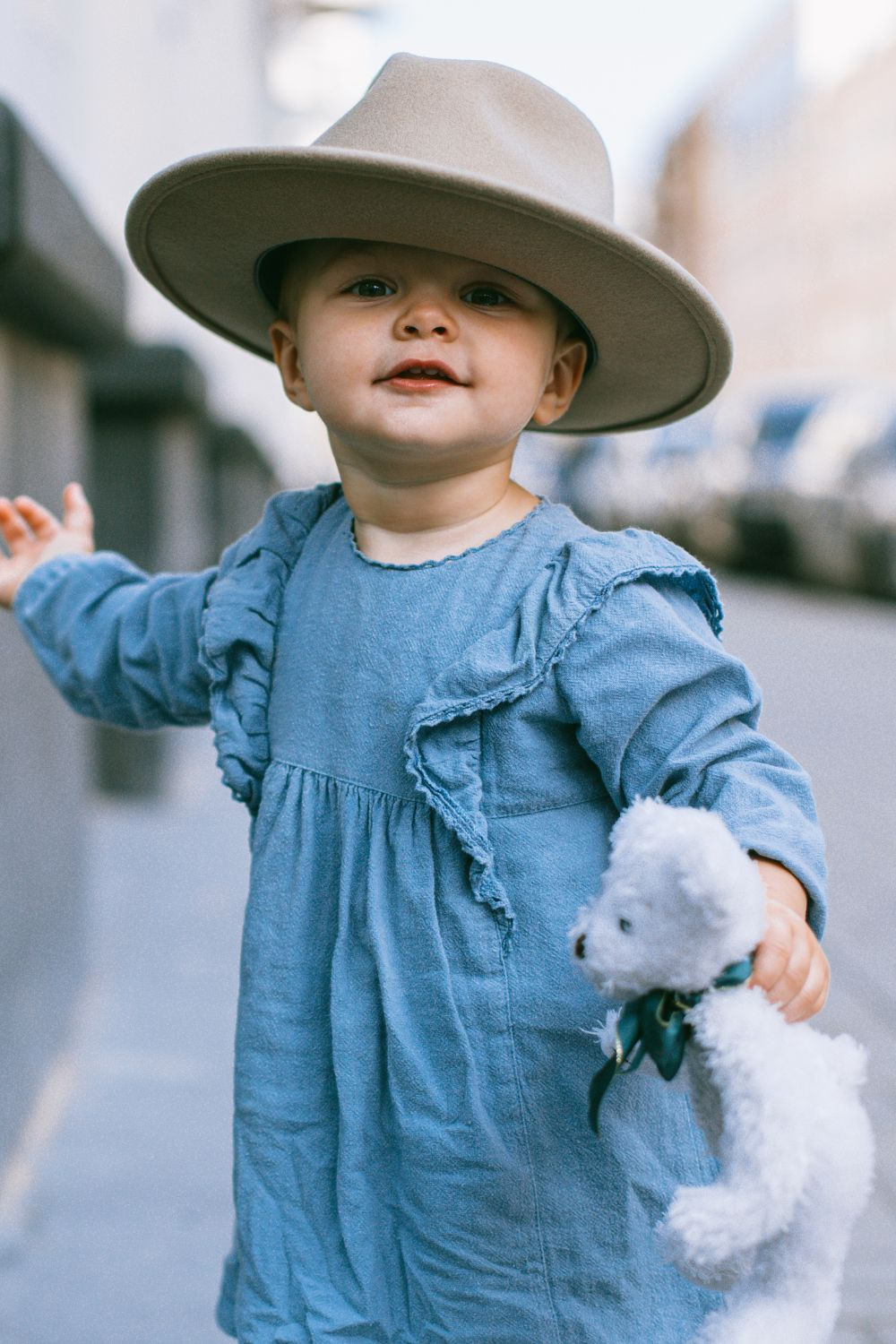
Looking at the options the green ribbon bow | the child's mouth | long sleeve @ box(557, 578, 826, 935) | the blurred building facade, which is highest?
the blurred building facade

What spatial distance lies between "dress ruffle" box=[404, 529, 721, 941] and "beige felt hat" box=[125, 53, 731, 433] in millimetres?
277

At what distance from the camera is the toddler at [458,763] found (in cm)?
155

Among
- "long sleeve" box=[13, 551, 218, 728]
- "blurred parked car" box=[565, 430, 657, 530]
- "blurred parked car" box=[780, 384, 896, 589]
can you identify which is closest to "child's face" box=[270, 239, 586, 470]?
"long sleeve" box=[13, 551, 218, 728]

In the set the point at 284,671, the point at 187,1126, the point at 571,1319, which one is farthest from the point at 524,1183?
the point at 187,1126

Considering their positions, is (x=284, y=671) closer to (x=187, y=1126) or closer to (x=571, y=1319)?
(x=571, y=1319)

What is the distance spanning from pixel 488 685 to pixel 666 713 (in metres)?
0.17

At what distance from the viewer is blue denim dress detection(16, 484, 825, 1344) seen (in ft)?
5.10

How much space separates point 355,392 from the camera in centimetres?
160

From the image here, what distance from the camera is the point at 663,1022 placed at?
4.43 feet

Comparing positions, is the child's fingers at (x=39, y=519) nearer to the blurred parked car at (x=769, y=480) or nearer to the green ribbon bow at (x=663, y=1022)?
the green ribbon bow at (x=663, y=1022)

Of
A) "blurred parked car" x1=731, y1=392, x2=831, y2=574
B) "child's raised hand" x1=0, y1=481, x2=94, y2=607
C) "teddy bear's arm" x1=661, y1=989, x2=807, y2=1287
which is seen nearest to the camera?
"teddy bear's arm" x1=661, y1=989, x2=807, y2=1287

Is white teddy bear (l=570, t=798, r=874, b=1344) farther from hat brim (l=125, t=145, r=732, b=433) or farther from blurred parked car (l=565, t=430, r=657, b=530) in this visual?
blurred parked car (l=565, t=430, r=657, b=530)

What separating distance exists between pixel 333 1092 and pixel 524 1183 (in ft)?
0.72

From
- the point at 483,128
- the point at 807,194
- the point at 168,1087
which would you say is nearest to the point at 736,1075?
the point at 483,128
